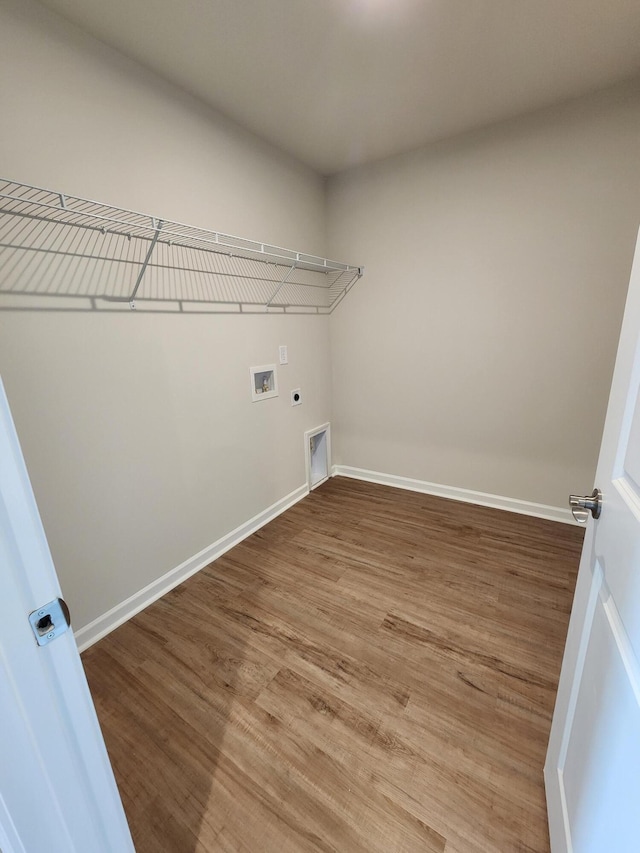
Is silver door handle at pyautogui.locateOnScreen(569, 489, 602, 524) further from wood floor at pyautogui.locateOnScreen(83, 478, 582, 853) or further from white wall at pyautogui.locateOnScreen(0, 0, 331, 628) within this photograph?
white wall at pyautogui.locateOnScreen(0, 0, 331, 628)

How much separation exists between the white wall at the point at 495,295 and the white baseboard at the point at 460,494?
0.06m

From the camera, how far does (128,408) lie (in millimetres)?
1688

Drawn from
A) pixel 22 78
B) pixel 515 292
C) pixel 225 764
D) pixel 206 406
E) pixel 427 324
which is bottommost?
pixel 225 764

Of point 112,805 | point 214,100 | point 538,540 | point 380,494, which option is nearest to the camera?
point 112,805

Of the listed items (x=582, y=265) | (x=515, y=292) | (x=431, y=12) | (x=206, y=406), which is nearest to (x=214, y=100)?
(x=431, y=12)

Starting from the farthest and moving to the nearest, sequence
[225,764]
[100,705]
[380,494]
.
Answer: [380,494], [100,705], [225,764]

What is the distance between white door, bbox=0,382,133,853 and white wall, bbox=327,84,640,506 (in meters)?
2.61

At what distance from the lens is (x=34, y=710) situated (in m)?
0.52

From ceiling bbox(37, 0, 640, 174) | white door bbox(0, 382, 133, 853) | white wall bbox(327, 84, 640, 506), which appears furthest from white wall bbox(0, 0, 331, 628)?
white door bbox(0, 382, 133, 853)

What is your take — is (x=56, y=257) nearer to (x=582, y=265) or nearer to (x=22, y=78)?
(x=22, y=78)

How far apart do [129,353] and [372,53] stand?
1734mm

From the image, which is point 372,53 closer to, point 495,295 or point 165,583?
point 495,295

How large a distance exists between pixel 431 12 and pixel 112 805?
101 inches

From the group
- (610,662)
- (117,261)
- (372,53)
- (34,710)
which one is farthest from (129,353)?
(610,662)
